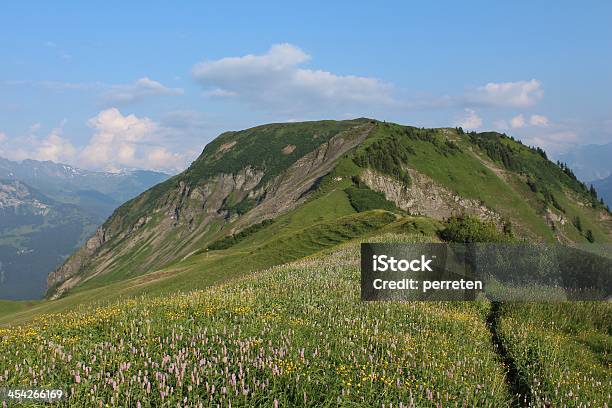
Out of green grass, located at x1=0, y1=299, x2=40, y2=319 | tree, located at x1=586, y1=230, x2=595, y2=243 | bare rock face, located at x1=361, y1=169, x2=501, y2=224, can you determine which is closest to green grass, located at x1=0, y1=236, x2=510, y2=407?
green grass, located at x1=0, y1=299, x2=40, y2=319

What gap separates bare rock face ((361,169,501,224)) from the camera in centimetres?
14712

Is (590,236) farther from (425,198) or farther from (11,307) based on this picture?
(11,307)

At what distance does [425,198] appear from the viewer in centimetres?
A: 16438

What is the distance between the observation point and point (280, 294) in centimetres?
1711

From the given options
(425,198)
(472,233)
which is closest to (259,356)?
(472,233)

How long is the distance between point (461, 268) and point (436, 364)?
44.8 feet

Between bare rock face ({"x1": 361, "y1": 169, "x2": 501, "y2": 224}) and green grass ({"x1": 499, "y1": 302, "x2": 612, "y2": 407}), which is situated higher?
bare rock face ({"x1": 361, "y1": 169, "x2": 501, "y2": 224})

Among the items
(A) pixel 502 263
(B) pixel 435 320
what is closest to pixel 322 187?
(A) pixel 502 263

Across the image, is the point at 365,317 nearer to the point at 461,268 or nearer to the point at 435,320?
the point at 435,320

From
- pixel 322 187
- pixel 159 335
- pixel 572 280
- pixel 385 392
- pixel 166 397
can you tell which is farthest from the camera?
pixel 322 187

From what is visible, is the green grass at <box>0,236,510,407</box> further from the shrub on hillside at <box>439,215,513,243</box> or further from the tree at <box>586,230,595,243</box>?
the tree at <box>586,230,595,243</box>

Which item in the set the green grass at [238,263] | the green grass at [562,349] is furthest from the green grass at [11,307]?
the green grass at [562,349]

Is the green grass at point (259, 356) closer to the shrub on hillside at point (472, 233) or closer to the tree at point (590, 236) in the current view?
A: the shrub on hillside at point (472, 233)

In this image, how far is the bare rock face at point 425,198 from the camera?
147125 millimetres
